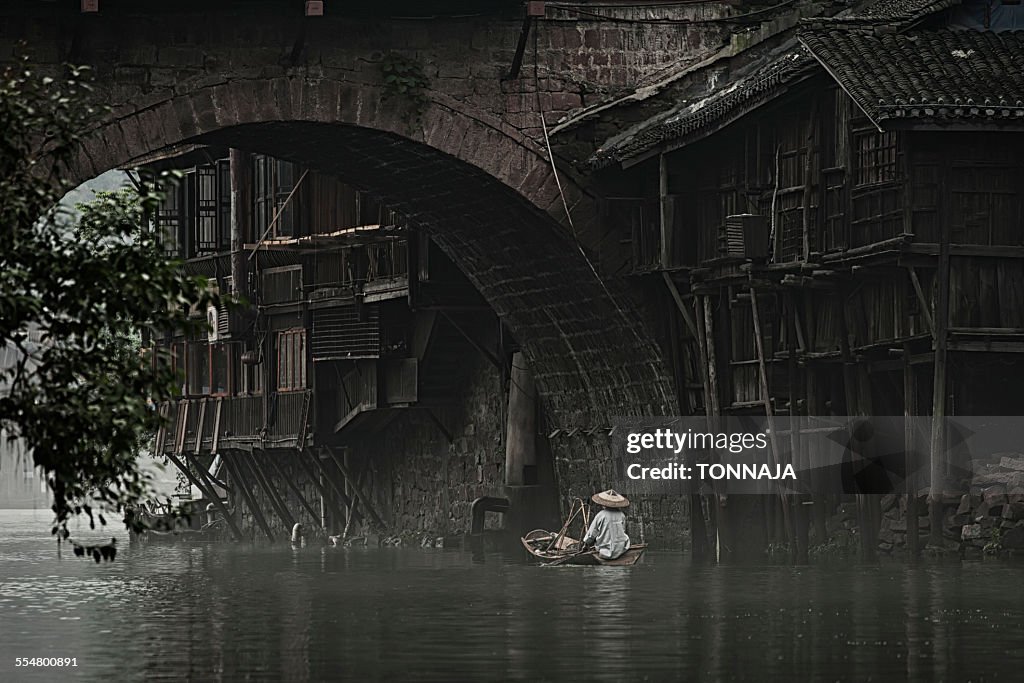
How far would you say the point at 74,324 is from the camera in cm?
1106

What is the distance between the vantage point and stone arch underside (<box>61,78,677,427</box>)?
26.8 m

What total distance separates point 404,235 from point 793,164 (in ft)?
36.0

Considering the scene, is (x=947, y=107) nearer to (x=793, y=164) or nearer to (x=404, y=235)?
(x=793, y=164)

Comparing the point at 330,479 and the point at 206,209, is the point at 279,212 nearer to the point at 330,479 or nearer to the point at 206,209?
the point at 206,209

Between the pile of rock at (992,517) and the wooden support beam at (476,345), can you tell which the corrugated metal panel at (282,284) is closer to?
the wooden support beam at (476,345)

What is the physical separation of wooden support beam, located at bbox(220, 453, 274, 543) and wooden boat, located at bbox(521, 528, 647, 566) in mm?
15729

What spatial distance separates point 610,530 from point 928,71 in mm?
7326

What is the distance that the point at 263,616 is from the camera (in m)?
19.8

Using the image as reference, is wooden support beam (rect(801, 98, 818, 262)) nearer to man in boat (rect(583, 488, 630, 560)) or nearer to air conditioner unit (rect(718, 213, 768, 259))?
air conditioner unit (rect(718, 213, 768, 259))

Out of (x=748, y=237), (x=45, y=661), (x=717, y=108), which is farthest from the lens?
(x=717, y=108)

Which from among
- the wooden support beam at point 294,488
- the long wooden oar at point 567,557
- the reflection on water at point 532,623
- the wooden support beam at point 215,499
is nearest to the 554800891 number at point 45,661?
the reflection on water at point 532,623

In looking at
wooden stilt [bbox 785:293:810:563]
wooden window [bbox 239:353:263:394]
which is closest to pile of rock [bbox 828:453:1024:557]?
wooden stilt [bbox 785:293:810:563]

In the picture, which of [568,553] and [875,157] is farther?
[568,553]

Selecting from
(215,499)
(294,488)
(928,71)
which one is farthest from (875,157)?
(215,499)
